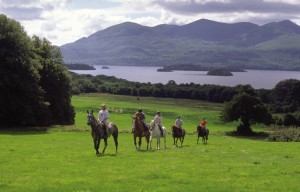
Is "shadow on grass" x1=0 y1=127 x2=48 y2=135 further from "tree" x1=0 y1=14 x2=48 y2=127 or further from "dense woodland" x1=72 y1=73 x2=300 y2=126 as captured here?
"dense woodland" x1=72 y1=73 x2=300 y2=126

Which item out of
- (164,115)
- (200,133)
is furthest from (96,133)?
(164,115)

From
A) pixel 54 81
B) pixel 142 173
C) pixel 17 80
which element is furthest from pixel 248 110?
pixel 142 173

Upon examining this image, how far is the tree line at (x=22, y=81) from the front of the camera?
5484 centimetres

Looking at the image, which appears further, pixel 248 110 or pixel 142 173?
pixel 248 110

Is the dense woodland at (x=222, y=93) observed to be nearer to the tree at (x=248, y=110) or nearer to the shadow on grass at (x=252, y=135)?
the tree at (x=248, y=110)

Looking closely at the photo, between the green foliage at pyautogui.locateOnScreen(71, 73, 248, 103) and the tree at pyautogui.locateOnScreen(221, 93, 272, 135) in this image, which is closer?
the tree at pyautogui.locateOnScreen(221, 93, 272, 135)

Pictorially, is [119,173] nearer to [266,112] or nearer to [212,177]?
[212,177]

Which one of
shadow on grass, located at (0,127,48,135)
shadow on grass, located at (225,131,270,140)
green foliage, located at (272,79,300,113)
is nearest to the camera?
shadow on grass, located at (0,127,48,135)

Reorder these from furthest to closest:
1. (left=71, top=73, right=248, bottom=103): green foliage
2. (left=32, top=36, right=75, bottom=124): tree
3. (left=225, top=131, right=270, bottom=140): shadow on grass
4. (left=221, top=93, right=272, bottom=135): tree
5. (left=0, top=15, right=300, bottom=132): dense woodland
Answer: (left=71, top=73, right=248, bottom=103): green foliage, (left=221, top=93, right=272, bottom=135): tree, (left=225, top=131, right=270, bottom=140): shadow on grass, (left=32, top=36, right=75, bottom=124): tree, (left=0, top=15, right=300, bottom=132): dense woodland

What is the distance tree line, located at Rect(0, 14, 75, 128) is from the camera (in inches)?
2159

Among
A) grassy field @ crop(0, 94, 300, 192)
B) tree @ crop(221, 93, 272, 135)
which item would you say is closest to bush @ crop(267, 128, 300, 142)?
tree @ crop(221, 93, 272, 135)

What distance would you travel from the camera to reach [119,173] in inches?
792

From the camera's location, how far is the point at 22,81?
180ft

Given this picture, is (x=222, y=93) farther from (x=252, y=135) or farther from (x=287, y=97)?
(x=252, y=135)
